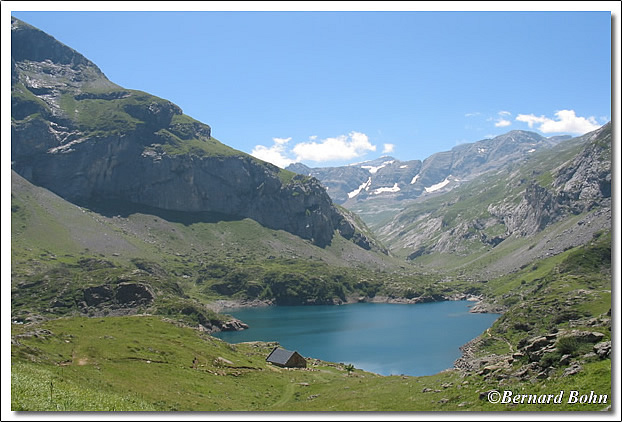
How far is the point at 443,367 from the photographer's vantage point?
11062 cm

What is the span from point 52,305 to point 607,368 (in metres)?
188

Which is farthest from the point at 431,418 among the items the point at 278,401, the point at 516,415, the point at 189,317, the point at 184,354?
the point at 189,317

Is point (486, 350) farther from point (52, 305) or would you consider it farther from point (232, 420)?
point (52, 305)

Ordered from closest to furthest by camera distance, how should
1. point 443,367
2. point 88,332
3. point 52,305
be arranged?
point 88,332 → point 443,367 → point 52,305

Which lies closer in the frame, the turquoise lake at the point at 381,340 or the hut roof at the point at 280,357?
the hut roof at the point at 280,357
